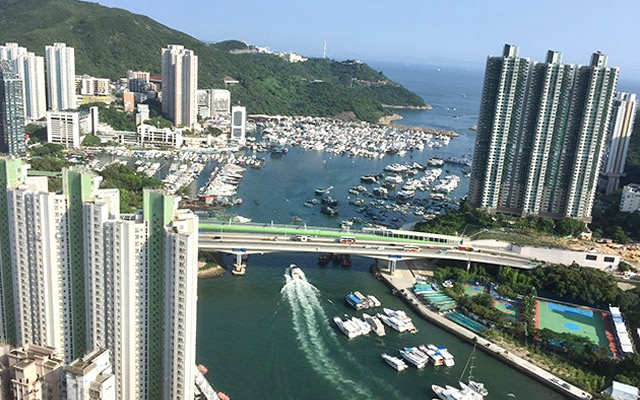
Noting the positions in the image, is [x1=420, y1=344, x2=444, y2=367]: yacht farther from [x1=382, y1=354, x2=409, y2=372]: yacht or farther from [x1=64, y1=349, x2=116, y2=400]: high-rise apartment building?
[x1=64, y1=349, x2=116, y2=400]: high-rise apartment building

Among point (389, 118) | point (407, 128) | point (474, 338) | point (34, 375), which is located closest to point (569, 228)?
point (474, 338)

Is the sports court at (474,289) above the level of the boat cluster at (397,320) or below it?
above

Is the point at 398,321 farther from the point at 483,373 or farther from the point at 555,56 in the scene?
the point at 555,56

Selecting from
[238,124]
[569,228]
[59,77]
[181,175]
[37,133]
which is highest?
[59,77]

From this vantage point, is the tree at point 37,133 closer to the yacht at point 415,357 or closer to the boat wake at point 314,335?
the boat wake at point 314,335

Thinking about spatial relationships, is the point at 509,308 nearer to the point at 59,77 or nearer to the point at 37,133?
the point at 37,133

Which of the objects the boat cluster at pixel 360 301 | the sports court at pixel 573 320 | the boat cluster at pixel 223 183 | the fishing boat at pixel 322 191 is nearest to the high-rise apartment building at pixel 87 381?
the boat cluster at pixel 360 301

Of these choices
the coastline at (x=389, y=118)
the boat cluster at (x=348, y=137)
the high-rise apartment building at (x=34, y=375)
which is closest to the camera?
the high-rise apartment building at (x=34, y=375)
